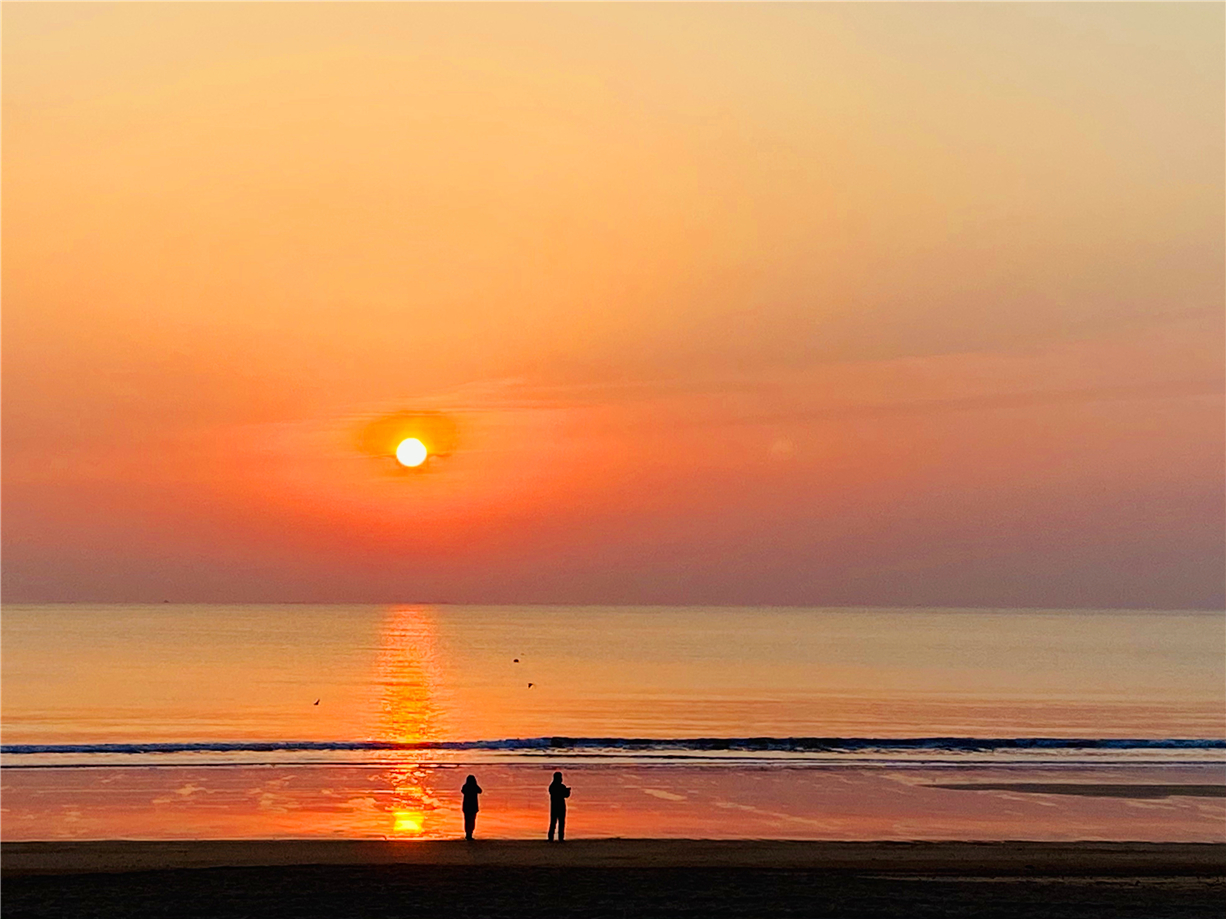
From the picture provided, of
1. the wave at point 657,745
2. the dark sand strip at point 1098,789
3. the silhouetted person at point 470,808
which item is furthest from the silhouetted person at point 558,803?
the wave at point 657,745

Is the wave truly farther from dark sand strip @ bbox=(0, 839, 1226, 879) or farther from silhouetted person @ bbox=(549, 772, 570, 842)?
silhouetted person @ bbox=(549, 772, 570, 842)

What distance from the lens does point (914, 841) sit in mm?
32688

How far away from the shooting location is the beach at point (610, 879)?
22266mm

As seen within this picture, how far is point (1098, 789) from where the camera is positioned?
45.7m

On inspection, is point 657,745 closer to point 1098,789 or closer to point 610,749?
point 610,749

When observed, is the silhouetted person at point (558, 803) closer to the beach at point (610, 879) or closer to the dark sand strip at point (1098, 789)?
the beach at point (610, 879)

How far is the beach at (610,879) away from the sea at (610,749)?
391 centimetres

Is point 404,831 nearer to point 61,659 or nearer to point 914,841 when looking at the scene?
point 914,841

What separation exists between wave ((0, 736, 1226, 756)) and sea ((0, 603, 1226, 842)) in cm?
23

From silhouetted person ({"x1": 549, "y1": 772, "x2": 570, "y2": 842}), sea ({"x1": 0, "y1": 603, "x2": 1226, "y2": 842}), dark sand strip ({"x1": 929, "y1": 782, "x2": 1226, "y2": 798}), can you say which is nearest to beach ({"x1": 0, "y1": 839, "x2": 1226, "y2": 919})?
silhouetted person ({"x1": 549, "y1": 772, "x2": 570, "y2": 842})

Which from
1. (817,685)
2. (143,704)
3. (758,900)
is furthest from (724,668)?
(758,900)

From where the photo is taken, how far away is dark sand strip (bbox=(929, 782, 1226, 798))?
44.3 metres

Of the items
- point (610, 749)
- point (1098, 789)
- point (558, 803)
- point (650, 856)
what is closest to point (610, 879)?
point (650, 856)

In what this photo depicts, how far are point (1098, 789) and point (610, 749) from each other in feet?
68.7
